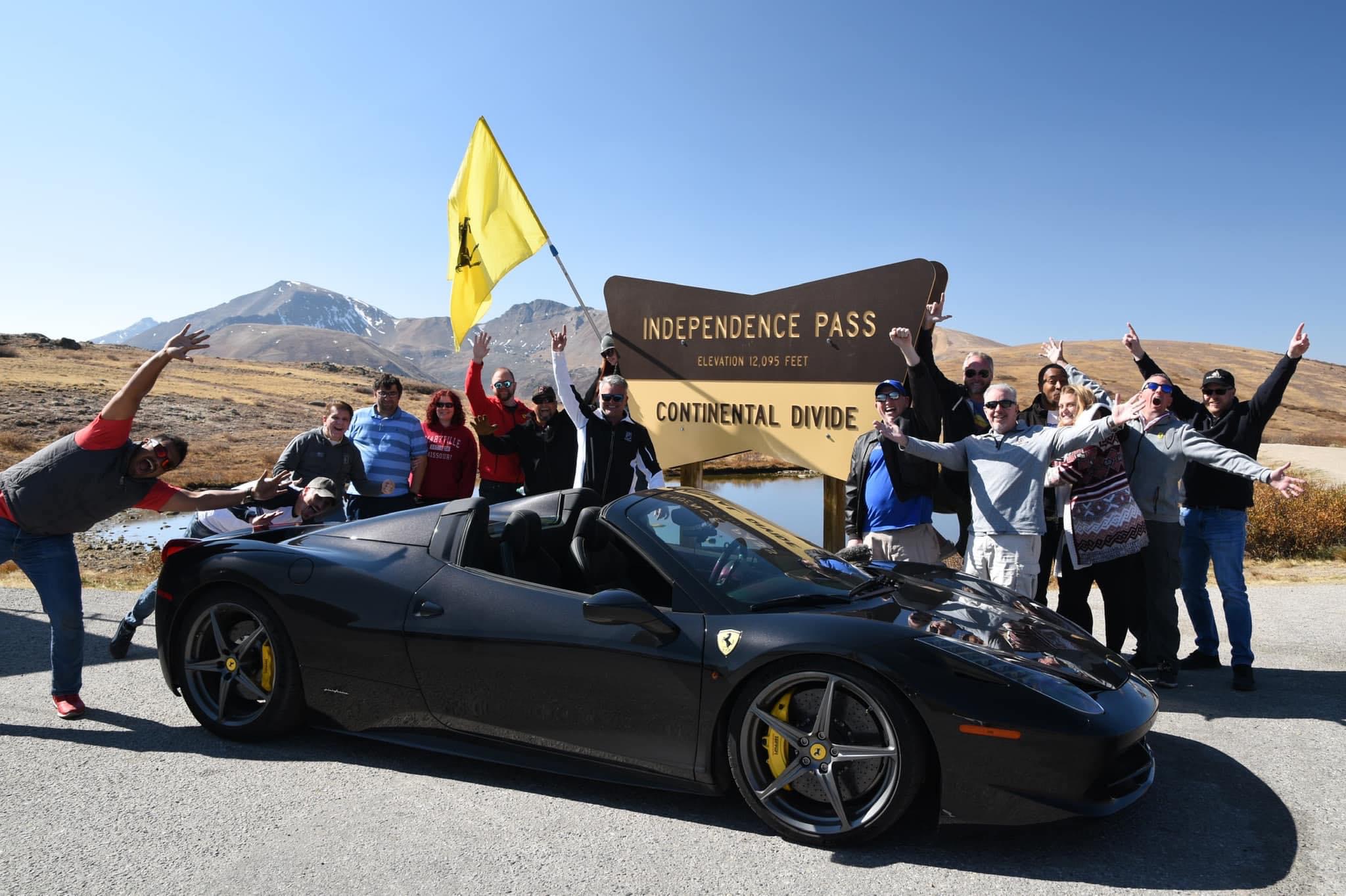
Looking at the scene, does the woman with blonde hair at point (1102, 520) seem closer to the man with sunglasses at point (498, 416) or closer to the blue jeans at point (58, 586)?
the man with sunglasses at point (498, 416)

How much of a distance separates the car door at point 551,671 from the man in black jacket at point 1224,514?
3.54 meters

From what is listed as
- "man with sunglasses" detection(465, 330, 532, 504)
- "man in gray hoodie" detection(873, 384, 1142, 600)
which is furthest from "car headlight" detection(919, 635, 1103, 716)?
"man with sunglasses" detection(465, 330, 532, 504)

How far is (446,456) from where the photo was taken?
650 centimetres

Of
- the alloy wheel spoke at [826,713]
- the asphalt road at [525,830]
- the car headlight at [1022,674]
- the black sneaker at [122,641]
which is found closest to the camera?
the asphalt road at [525,830]

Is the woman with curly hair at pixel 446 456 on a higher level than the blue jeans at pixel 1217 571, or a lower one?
higher

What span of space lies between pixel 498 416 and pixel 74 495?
113 inches

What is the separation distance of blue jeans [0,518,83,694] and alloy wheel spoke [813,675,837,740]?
3.75 meters

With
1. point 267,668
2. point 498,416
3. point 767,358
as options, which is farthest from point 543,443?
point 267,668

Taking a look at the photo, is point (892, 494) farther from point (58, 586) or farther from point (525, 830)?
point (58, 586)

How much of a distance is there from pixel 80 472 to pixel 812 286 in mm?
5003

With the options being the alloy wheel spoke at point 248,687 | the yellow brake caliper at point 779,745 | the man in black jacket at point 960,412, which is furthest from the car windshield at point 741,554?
the alloy wheel spoke at point 248,687

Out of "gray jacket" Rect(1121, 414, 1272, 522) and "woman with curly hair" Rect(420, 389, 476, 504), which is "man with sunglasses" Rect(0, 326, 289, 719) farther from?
"gray jacket" Rect(1121, 414, 1272, 522)

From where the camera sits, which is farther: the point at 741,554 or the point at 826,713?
the point at 741,554

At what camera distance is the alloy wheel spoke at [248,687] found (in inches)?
157
